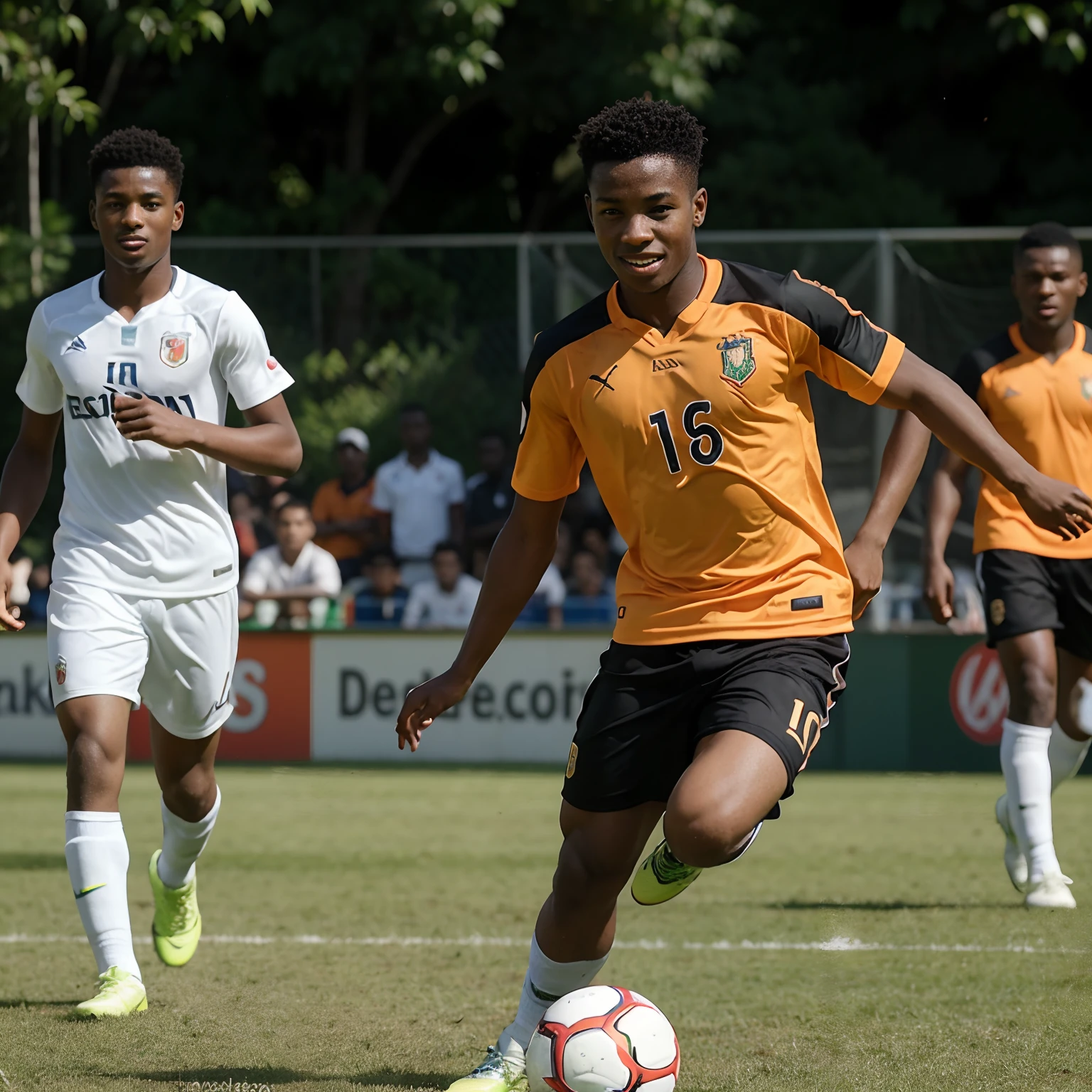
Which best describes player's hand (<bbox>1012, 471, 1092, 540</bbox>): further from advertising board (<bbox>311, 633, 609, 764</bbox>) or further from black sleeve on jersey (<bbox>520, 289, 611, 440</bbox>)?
advertising board (<bbox>311, 633, 609, 764</bbox>)

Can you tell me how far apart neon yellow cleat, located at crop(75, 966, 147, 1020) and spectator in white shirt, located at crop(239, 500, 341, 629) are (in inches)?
310

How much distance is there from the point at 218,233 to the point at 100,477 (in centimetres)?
1331

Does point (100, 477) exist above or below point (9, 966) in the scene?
above

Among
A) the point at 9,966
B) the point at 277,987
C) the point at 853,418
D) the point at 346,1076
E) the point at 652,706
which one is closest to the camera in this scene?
the point at 652,706

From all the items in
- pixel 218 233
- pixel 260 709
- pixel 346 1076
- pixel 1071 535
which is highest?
pixel 218 233

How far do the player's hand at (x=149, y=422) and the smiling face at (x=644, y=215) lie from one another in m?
1.45

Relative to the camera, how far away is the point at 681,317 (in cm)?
421

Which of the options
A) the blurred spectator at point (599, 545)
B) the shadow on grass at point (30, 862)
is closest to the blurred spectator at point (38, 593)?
the blurred spectator at point (599, 545)

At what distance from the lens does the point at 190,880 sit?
5.88m

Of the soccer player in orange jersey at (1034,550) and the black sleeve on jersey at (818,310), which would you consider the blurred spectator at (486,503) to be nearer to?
the soccer player in orange jersey at (1034,550)

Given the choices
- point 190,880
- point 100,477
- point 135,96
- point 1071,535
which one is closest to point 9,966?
point 190,880

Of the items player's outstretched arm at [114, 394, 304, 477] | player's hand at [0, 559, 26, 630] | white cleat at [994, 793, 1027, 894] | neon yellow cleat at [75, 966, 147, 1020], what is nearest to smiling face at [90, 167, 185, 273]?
player's outstretched arm at [114, 394, 304, 477]

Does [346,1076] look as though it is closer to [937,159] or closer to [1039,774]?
[1039,774]

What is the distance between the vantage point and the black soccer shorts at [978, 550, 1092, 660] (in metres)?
6.89
